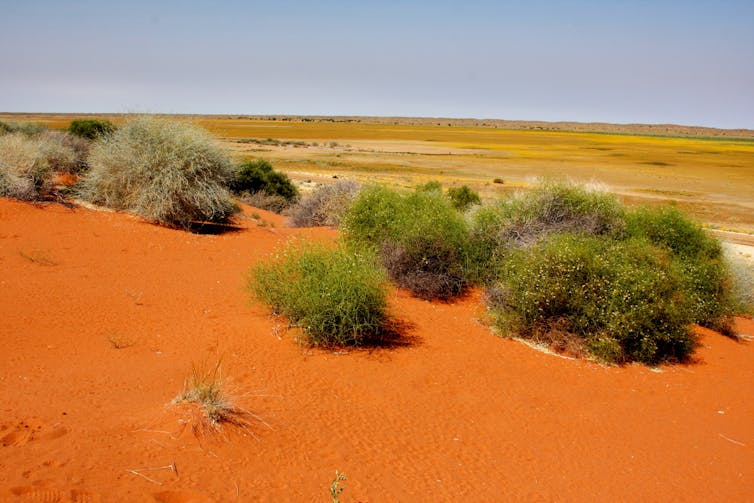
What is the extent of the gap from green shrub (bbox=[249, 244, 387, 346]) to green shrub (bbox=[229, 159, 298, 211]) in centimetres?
1351

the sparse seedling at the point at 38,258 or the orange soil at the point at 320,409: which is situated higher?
the sparse seedling at the point at 38,258

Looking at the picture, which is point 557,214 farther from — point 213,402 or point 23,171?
point 23,171

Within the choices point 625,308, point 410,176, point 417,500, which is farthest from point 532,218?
point 410,176

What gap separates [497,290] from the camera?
10617 mm

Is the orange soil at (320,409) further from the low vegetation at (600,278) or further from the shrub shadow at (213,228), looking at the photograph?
the shrub shadow at (213,228)

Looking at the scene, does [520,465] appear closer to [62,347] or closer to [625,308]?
[625,308]

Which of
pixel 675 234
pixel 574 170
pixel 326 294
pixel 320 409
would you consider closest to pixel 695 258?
pixel 675 234

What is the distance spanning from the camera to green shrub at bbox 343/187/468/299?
37.6ft

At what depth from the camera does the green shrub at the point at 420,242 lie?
37.6 feet

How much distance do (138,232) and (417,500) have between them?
10.3m

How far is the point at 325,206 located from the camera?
18.0 m

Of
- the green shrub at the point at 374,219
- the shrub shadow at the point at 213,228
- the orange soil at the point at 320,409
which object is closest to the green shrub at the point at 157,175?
the shrub shadow at the point at 213,228

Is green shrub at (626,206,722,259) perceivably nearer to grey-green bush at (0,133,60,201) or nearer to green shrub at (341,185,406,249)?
green shrub at (341,185,406,249)

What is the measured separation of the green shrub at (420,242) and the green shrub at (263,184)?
405 inches
